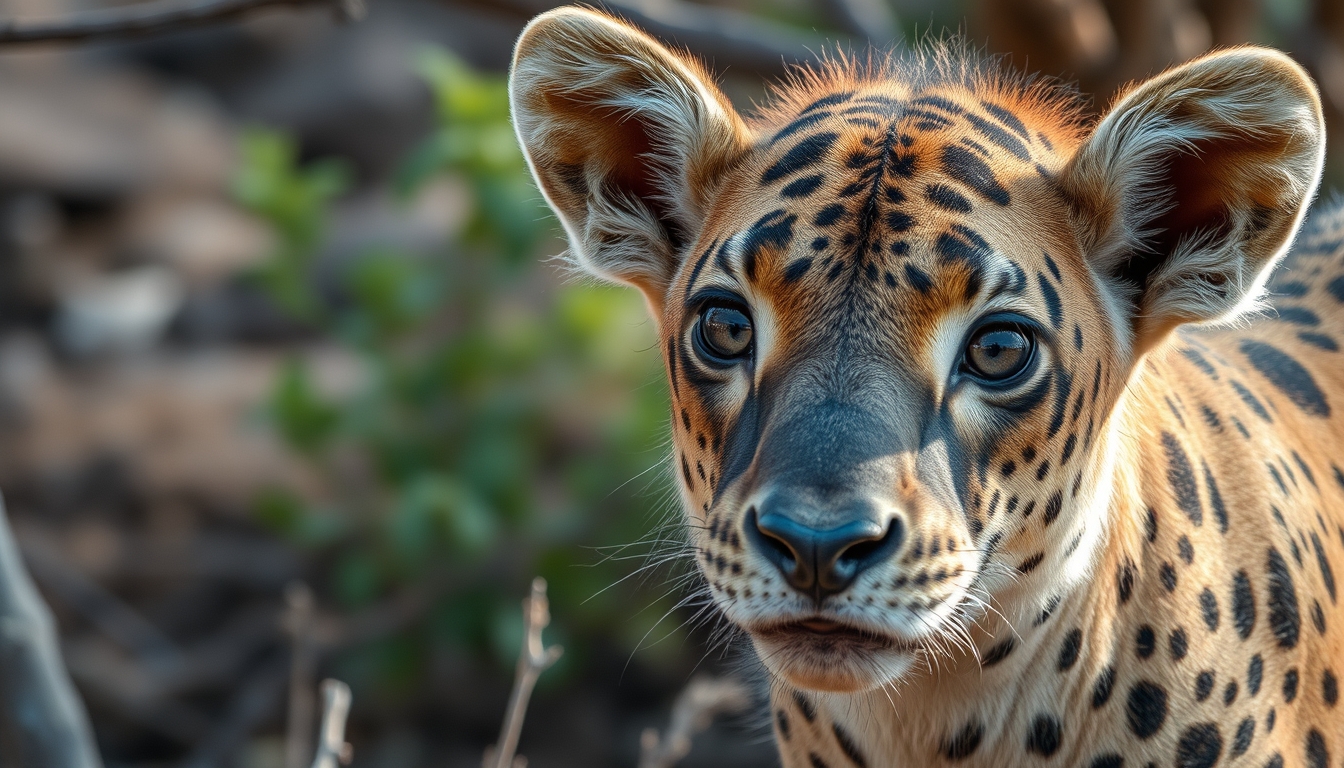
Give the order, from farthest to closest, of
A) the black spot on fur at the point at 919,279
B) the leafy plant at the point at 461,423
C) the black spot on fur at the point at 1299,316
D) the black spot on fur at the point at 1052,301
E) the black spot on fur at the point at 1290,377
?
the leafy plant at the point at 461,423, the black spot on fur at the point at 1299,316, the black spot on fur at the point at 1290,377, the black spot on fur at the point at 1052,301, the black spot on fur at the point at 919,279

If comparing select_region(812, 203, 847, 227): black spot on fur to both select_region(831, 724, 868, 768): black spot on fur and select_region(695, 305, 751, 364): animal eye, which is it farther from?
select_region(831, 724, 868, 768): black spot on fur

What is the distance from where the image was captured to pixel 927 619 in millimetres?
2965

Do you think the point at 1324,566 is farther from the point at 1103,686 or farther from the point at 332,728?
the point at 332,728

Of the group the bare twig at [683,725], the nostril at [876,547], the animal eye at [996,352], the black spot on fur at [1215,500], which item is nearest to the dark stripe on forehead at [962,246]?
the animal eye at [996,352]

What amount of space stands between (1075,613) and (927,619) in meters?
0.66

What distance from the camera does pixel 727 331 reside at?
3.27m

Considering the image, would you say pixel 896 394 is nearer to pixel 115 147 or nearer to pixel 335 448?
pixel 335 448

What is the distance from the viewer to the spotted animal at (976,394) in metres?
2.98

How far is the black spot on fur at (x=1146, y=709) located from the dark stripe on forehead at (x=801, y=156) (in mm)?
1534

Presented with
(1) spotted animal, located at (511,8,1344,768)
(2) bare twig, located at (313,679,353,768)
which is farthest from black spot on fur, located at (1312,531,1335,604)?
(2) bare twig, located at (313,679,353,768)

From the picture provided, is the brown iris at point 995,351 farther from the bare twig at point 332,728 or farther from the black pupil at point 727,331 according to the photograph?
the bare twig at point 332,728

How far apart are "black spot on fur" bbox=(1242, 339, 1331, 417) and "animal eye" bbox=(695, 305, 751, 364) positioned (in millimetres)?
1879

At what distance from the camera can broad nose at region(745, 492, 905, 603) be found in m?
2.75

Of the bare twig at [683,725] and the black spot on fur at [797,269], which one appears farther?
A: the bare twig at [683,725]
